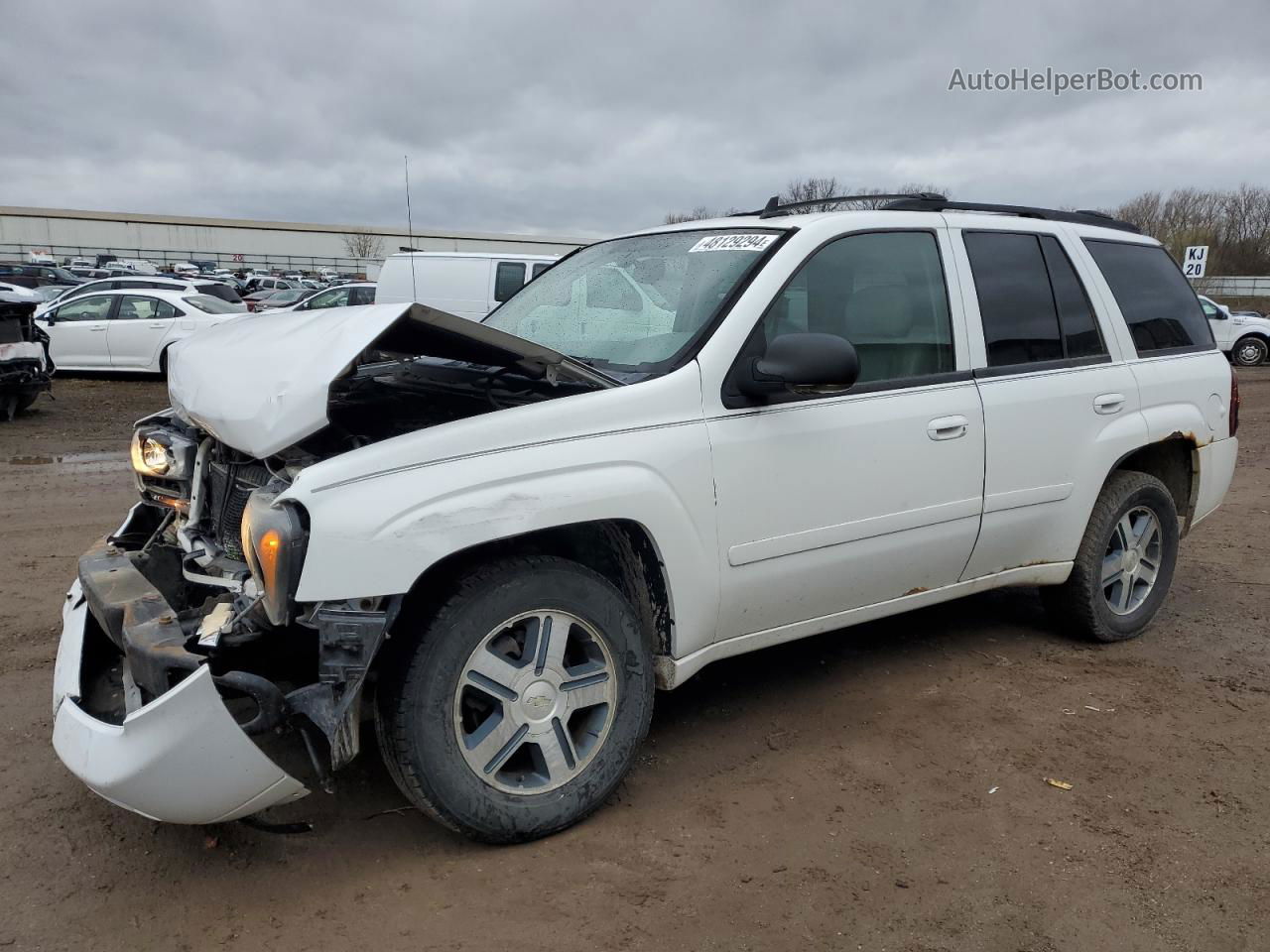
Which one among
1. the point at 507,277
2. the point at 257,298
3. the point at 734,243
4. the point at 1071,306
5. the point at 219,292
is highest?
the point at 257,298

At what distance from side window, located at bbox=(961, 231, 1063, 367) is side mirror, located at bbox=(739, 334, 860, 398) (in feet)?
3.81

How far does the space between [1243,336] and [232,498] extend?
25.2 m

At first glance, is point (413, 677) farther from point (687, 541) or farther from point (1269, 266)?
point (1269, 266)

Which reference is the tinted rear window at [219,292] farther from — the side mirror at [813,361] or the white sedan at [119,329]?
the side mirror at [813,361]

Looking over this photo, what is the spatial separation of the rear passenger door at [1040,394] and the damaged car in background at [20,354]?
1131 cm

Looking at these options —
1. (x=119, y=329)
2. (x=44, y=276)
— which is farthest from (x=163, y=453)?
(x=44, y=276)

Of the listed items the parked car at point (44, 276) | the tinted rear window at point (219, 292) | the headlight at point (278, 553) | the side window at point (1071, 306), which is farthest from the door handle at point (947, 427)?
the parked car at point (44, 276)

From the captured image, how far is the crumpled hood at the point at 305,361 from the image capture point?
266 cm

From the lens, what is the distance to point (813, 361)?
3.02 m

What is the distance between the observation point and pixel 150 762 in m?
2.39

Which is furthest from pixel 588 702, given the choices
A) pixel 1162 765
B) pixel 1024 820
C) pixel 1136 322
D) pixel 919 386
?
pixel 1136 322

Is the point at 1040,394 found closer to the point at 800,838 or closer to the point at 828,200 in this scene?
the point at 828,200

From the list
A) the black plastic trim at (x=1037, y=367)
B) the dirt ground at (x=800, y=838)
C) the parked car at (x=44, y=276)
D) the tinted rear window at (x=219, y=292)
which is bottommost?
the dirt ground at (x=800, y=838)

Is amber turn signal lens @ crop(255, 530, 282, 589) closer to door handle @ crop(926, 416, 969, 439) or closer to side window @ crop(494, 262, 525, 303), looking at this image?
door handle @ crop(926, 416, 969, 439)
